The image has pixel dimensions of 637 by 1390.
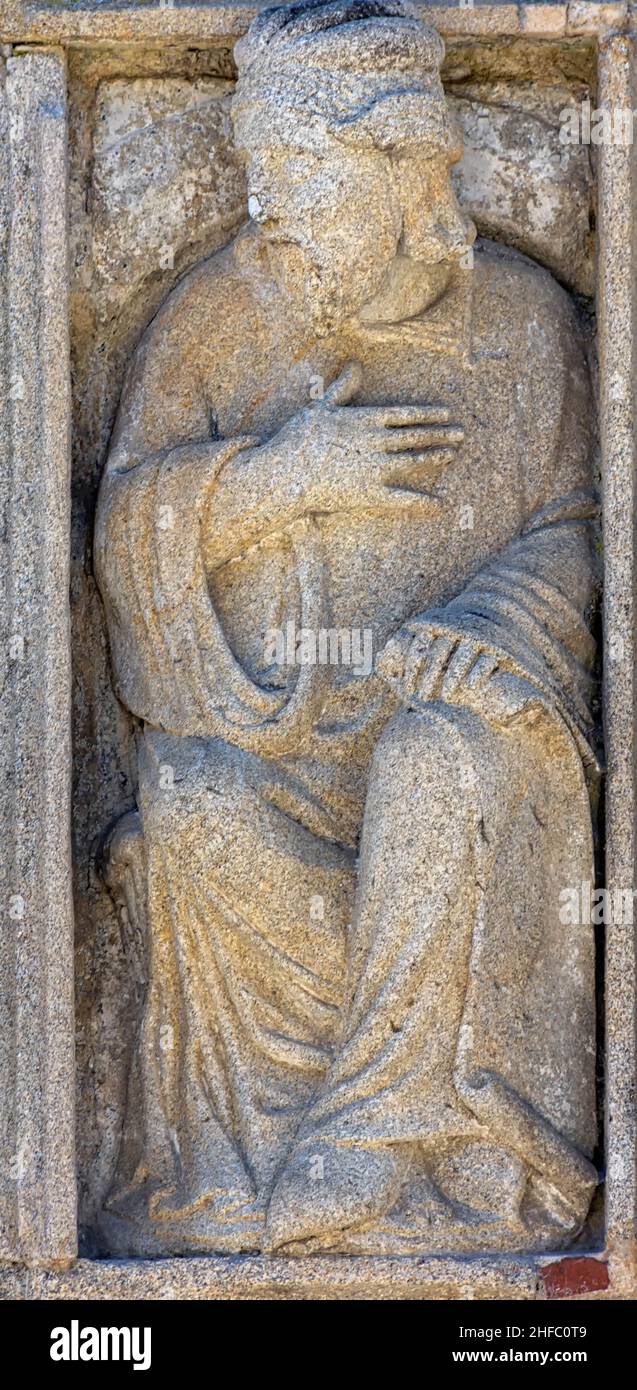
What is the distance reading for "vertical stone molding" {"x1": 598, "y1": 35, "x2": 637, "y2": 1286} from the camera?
756 cm

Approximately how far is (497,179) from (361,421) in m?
0.80

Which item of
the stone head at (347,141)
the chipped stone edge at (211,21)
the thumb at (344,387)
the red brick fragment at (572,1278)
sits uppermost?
the chipped stone edge at (211,21)

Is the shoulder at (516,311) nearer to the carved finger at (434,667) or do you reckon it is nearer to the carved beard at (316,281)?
the carved beard at (316,281)

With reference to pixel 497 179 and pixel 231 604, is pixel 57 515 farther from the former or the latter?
pixel 497 179

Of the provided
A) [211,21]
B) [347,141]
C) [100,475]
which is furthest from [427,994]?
[211,21]

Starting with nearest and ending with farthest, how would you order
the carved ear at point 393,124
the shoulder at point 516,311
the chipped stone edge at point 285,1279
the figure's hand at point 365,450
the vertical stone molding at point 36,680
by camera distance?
the chipped stone edge at point 285,1279 < the vertical stone molding at point 36,680 < the carved ear at point 393,124 < the figure's hand at point 365,450 < the shoulder at point 516,311

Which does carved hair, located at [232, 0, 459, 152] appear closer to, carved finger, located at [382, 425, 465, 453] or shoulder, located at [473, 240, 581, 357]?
shoulder, located at [473, 240, 581, 357]

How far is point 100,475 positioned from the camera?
26.9 ft

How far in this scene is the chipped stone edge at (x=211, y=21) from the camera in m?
7.92

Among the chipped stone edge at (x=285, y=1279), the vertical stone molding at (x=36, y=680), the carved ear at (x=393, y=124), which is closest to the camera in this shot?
the chipped stone edge at (x=285, y=1279)

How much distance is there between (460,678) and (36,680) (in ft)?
3.43

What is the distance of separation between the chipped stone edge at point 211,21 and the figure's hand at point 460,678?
1.58 meters

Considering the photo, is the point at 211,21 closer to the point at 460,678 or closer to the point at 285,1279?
the point at 460,678

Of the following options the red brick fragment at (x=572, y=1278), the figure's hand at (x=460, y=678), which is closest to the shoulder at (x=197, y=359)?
the figure's hand at (x=460, y=678)
